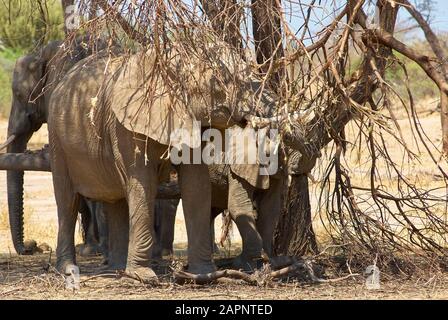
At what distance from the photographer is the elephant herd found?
683cm

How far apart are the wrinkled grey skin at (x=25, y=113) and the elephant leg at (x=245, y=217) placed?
189 centimetres

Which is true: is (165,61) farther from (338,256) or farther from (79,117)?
(338,256)

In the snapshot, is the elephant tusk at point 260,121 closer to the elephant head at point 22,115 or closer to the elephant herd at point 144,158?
the elephant herd at point 144,158

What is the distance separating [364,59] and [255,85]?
32.7 inches

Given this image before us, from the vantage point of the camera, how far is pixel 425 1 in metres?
7.37

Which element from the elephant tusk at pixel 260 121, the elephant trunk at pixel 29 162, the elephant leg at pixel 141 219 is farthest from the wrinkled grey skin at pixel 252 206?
the elephant tusk at pixel 260 121

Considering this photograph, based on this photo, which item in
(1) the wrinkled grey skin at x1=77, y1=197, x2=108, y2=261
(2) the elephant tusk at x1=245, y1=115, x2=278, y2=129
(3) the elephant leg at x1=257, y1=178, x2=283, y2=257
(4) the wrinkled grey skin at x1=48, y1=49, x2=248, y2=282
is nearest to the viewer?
(2) the elephant tusk at x1=245, y1=115, x2=278, y2=129

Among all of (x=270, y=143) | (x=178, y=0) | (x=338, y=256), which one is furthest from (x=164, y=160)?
(x=338, y=256)

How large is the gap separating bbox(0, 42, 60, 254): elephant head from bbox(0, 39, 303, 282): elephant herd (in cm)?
124

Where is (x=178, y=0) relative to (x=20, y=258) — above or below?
above

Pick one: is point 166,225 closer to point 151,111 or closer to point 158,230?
point 158,230

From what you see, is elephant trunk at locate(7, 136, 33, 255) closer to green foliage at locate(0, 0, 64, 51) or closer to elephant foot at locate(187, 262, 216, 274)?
green foliage at locate(0, 0, 64, 51)

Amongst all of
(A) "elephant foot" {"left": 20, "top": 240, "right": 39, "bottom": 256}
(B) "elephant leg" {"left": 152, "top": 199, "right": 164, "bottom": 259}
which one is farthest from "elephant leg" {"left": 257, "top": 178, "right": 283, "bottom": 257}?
(A) "elephant foot" {"left": 20, "top": 240, "right": 39, "bottom": 256}

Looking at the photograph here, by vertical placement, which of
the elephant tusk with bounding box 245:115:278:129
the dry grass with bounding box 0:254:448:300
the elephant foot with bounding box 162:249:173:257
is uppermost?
the elephant tusk with bounding box 245:115:278:129
